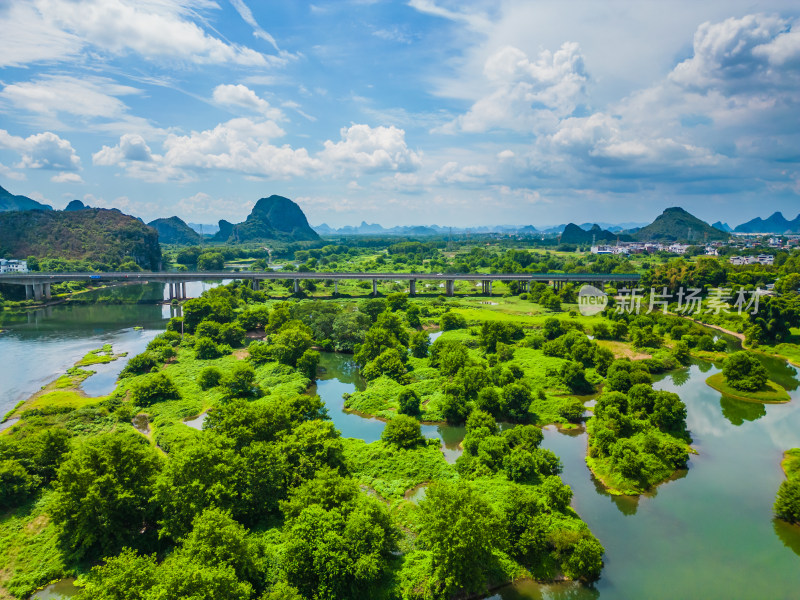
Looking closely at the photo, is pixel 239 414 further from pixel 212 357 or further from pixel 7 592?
pixel 212 357

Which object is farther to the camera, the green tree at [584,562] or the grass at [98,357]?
the grass at [98,357]

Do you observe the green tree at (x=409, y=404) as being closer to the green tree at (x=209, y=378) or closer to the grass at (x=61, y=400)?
the green tree at (x=209, y=378)

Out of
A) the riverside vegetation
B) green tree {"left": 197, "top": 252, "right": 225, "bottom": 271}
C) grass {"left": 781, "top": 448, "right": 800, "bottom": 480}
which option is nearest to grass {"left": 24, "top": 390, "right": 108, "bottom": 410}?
the riverside vegetation

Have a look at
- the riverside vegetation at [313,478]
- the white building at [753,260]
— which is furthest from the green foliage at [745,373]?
the white building at [753,260]

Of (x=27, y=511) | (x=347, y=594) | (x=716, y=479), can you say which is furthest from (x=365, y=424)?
(x=716, y=479)

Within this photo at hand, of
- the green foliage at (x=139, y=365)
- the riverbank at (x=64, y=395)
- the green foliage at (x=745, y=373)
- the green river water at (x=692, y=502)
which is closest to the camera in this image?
the green river water at (x=692, y=502)

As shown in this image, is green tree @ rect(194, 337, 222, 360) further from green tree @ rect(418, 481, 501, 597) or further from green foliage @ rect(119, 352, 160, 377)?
green tree @ rect(418, 481, 501, 597)
